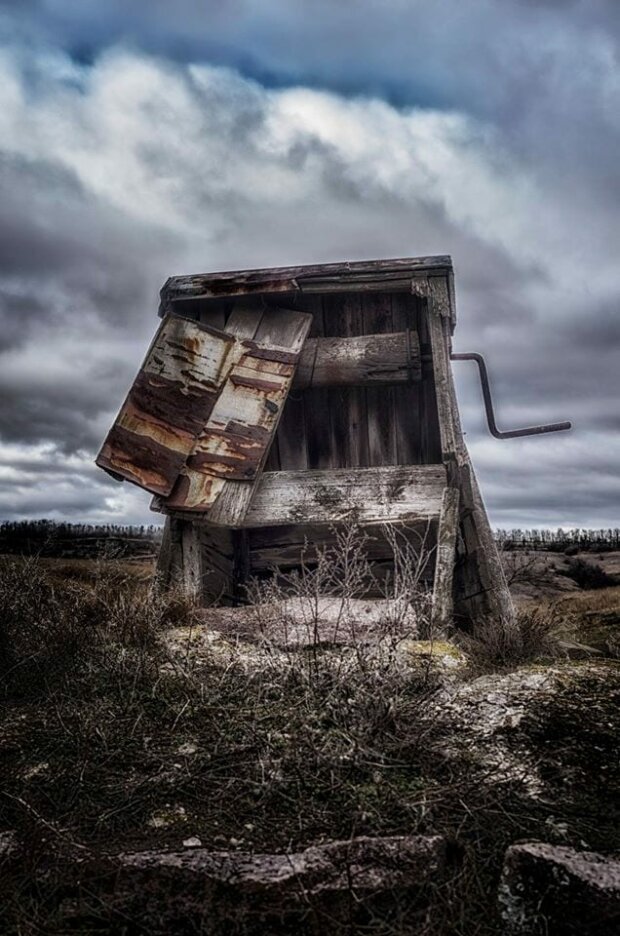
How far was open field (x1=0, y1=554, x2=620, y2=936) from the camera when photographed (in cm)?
216

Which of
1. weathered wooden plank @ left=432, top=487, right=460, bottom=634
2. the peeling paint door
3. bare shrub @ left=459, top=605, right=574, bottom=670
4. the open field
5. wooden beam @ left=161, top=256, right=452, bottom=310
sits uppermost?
wooden beam @ left=161, top=256, right=452, bottom=310

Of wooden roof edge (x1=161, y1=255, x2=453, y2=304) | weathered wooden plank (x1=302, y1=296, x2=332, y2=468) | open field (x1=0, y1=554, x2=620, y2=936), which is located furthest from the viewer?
weathered wooden plank (x1=302, y1=296, x2=332, y2=468)

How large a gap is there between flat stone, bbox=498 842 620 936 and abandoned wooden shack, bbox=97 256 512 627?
9.96 ft

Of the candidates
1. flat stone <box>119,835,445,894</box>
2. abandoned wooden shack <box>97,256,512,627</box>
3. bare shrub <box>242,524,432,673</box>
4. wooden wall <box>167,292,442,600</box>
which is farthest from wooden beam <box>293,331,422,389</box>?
flat stone <box>119,835,445,894</box>

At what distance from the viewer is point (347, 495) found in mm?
6117

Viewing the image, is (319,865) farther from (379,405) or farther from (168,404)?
(379,405)

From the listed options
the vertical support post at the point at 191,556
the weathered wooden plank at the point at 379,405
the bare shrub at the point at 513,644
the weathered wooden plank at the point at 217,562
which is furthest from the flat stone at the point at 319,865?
the weathered wooden plank at the point at 379,405

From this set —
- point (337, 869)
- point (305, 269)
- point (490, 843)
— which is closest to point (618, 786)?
point (490, 843)

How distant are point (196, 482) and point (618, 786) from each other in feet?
13.4

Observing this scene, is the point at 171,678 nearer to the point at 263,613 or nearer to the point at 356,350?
the point at 263,613

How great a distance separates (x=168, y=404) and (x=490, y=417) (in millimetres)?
3248

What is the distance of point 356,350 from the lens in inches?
261

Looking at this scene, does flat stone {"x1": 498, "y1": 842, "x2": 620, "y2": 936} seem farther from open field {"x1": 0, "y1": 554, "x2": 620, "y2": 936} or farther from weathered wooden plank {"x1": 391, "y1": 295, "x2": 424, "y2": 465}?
weathered wooden plank {"x1": 391, "y1": 295, "x2": 424, "y2": 465}

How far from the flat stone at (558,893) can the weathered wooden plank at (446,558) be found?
294 cm
